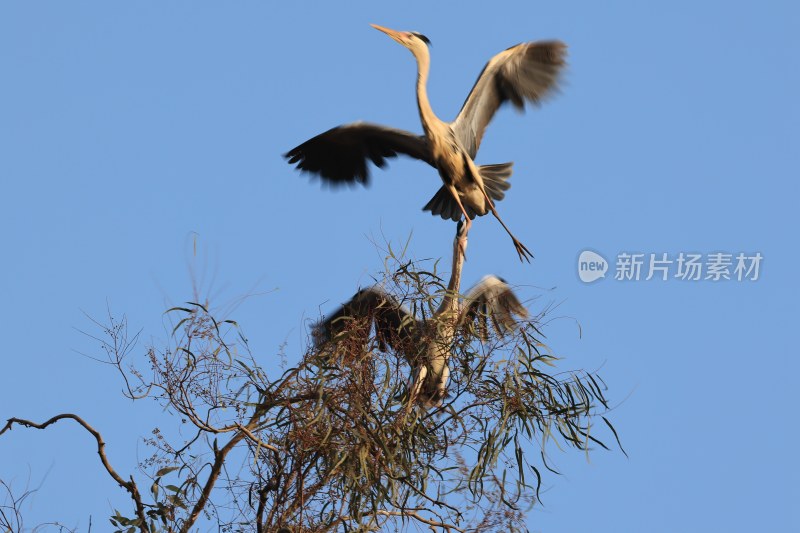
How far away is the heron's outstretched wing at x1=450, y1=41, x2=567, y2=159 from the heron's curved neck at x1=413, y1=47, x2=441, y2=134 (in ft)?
0.60

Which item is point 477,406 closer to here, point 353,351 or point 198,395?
point 353,351

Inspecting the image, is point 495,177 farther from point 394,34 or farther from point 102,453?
point 102,453

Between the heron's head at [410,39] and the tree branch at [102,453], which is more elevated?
the heron's head at [410,39]

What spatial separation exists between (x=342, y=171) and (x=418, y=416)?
3.71 meters

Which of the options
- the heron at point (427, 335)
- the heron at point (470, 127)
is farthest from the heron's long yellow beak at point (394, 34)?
the heron at point (427, 335)

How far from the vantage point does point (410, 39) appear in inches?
275

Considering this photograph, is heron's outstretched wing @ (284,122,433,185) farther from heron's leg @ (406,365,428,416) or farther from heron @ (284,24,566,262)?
heron's leg @ (406,365,428,416)

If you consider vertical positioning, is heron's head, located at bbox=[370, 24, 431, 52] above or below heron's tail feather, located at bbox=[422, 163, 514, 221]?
above

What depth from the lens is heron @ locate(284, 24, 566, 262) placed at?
267 inches

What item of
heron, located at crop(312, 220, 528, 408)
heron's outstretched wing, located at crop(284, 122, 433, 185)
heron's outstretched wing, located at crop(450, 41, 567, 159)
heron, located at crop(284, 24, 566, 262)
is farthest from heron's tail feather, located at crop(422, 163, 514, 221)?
heron, located at crop(312, 220, 528, 408)

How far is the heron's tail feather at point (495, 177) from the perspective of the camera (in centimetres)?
711

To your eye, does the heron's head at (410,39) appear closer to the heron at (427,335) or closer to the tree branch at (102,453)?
the heron at (427,335)

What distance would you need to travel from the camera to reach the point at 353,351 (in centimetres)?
404

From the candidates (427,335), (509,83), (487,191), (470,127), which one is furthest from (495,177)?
(427,335)
